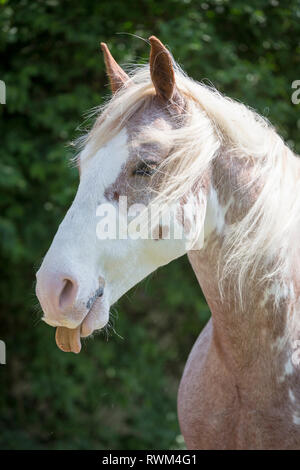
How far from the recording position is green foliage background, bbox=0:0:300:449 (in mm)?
3979

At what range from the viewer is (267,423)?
167 centimetres

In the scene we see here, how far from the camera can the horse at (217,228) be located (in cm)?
155

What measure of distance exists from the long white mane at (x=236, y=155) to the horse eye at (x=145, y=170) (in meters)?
0.04

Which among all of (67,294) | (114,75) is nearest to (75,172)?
(114,75)

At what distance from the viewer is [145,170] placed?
1559 millimetres

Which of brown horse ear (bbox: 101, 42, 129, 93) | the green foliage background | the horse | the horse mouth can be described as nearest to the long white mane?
the horse

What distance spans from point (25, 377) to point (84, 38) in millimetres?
2712

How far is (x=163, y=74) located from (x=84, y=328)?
0.74 meters

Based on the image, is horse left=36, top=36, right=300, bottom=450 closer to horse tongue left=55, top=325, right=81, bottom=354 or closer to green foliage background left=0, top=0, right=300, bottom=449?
horse tongue left=55, top=325, right=81, bottom=354

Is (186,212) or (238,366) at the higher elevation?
(186,212)

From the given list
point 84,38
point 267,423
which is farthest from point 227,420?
point 84,38

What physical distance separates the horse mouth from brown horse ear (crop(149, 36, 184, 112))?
0.61m

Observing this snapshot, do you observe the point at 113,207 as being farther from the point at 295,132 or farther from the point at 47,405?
the point at 47,405

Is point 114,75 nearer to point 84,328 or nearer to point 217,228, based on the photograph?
point 217,228
